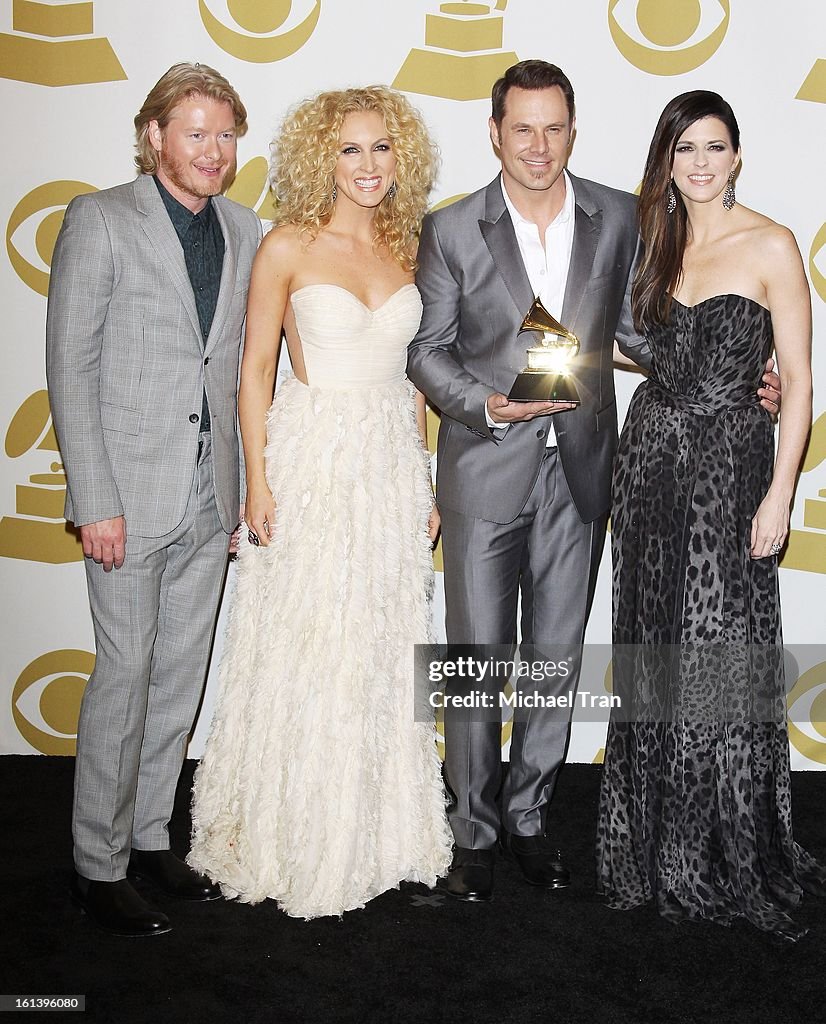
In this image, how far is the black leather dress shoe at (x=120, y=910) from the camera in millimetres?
2807

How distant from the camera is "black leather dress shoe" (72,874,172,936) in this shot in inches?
110

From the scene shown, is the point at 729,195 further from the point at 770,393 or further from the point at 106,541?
the point at 106,541

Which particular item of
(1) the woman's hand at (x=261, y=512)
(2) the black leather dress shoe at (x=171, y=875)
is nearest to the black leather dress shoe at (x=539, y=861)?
(2) the black leather dress shoe at (x=171, y=875)

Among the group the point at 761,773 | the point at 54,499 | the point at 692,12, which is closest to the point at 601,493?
the point at 761,773

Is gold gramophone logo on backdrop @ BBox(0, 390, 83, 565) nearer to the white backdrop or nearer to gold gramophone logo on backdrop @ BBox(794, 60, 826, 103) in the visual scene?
the white backdrop

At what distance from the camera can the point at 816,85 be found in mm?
3625

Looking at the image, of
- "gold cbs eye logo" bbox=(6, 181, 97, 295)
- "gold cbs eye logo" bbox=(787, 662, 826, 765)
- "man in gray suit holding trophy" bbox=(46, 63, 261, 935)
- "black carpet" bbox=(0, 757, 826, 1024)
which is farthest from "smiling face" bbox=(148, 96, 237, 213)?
"gold cbs eye logo" bbox=(787, 662, 826, 765)

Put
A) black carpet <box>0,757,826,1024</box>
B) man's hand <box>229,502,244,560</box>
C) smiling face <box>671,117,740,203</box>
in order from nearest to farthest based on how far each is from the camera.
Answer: black carpet <box>0,757,826,1024</box>, smiling face <box>671,117,740,203</box>, man's hand <box>229,502,244,560</box>

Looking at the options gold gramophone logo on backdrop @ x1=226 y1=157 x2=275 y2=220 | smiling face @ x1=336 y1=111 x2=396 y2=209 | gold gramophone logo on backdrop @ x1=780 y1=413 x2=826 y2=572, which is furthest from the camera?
gold gramophone logo on backdrop @ x1=780 y1=413 x2=826 y2=572

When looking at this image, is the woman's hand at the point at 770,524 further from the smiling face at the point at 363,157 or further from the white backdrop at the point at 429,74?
the smiling face at the point at 363,157

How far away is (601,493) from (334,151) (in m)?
1.21

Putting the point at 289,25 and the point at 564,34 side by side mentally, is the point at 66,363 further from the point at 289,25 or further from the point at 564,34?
the point at 564,34

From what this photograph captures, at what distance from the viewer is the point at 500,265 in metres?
2.95

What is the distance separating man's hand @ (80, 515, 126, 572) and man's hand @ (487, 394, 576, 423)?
1020 mm
